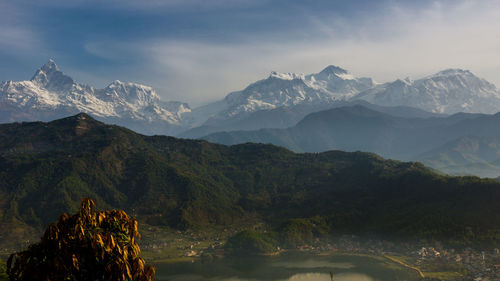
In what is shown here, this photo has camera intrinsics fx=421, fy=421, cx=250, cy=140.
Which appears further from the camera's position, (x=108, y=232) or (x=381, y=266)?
(x=381, y=266)

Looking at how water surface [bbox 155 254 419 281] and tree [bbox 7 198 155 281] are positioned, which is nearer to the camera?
tree [bbox 7 198 155 281]

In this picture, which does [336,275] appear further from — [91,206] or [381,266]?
[91,206]

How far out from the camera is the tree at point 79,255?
86.5ft

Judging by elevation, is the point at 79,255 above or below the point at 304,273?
above

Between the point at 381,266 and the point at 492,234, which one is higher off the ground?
the point at 492,234

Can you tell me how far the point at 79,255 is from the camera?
27156 millimetres

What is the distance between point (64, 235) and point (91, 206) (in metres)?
2.40

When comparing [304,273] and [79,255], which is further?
[304,273]

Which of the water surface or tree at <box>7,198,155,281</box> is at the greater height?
tree at <box>7,198,155,281</box>

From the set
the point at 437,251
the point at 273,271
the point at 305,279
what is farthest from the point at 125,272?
the point at 437,251

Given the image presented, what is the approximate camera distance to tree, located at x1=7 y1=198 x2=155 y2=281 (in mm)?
26359

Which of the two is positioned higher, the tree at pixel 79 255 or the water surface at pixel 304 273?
the tree at pixel 79 255

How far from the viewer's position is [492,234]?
197500mm

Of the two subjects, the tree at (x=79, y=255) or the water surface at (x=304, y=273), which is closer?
the tree at (x=79, y=255)
